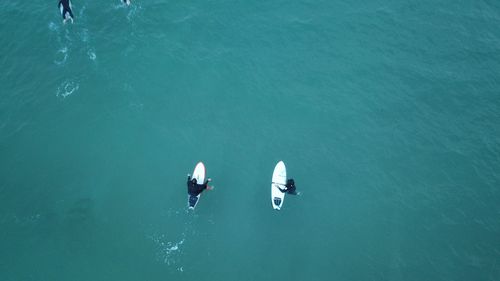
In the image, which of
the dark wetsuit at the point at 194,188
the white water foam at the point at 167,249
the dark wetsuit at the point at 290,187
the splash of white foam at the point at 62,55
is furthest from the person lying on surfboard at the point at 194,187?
the splash of white foam at the point at 62,55

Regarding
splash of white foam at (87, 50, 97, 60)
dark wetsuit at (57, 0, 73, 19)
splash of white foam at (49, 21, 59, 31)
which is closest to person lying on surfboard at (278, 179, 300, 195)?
splash of white foam at (87, 50, 97, 60)

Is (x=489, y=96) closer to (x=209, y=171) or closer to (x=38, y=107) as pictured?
(x=209, y=171)

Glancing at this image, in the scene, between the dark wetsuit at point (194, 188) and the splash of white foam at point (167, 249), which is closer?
the splash of white foam at point (167, 249)

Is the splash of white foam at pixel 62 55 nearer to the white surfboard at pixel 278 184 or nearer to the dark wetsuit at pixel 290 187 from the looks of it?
the white surfboard at pixel 278 184

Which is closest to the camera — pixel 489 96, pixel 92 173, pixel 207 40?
pixel 92 173

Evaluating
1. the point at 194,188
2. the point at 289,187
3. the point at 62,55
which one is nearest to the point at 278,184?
the point at 289,187

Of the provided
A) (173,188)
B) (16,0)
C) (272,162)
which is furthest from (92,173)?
(16,0)

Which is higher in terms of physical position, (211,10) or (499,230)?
(211,10)

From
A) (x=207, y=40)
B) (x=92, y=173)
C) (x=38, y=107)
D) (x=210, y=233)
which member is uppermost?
(x=207, y=40)
